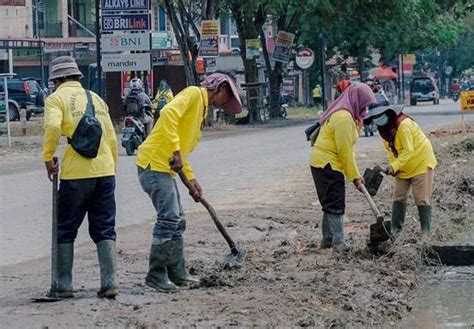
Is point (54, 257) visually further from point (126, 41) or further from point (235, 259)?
point (126, 41)

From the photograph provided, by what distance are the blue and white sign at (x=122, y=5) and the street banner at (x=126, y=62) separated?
54.6 inches

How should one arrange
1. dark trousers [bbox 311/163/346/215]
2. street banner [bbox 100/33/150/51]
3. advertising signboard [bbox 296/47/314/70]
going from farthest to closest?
advertising signboard [bbox 296/47/314/70]
street banner [bbox 100/33/150/51]
dark trousers [bbox 311/163/346/215]

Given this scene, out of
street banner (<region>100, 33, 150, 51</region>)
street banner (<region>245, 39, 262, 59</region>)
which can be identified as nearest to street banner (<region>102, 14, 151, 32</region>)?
street banner (<region>100, 33, 150, 51</region>)

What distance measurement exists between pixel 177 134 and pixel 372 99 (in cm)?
262

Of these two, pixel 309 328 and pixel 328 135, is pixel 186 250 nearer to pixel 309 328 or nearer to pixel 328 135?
pixel 328 135

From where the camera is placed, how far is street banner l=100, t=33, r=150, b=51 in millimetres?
30281

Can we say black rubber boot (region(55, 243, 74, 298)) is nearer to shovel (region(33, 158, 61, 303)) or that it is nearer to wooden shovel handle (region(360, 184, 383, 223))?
shovel (region(33, 158, 61, 303))

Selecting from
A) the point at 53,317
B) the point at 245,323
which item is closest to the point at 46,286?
the point at 53,317

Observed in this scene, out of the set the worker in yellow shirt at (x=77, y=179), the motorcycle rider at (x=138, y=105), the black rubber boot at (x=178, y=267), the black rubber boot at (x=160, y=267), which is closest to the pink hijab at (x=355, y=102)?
the black rubber boot at (x=178, y=267)

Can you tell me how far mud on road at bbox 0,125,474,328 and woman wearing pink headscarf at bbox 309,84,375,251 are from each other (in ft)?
1.08

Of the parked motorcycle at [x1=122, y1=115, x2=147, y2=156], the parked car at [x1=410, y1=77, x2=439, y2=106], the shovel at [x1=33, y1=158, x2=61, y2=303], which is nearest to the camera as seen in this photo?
the shovel at [x1=33, y1=158, x2=61, y2=303]

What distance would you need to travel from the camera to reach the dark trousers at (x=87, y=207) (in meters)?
8.70

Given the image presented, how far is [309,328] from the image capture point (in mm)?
7980

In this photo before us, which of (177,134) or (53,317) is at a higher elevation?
(177,134)
